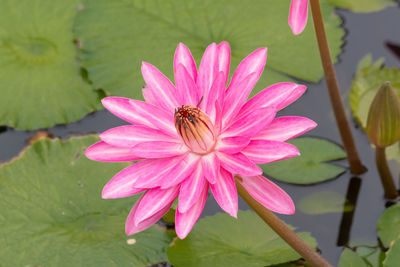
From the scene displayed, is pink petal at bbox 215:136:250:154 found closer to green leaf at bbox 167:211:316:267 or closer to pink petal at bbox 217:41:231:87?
pink petal at bbox 217:41:231:87

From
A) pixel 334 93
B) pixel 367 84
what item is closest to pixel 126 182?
pixel 334 93

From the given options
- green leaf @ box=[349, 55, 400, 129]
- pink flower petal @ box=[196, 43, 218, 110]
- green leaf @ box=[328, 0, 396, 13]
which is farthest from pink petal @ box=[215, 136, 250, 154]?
green leaf @ box=[328, 0, 396, 13]

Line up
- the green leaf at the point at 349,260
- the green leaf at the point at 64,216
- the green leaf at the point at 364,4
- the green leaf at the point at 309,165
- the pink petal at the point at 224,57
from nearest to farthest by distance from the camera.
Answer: the pink petal at the point at 224,57 → the green leaf at the point at 349,260 → the green leaf at the point at 64,216 → the green leaf at the point at 309,165 → the green leaf at the point at 364,4

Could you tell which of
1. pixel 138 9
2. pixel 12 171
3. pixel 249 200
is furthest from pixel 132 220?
pixel 138 9

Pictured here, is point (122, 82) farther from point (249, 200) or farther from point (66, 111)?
point (249, 200)

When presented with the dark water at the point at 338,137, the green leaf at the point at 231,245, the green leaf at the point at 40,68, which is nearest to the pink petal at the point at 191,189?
the green leaf at the point at 231,245

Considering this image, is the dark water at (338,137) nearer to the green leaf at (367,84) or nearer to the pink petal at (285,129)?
the green leaf at (367,84)
